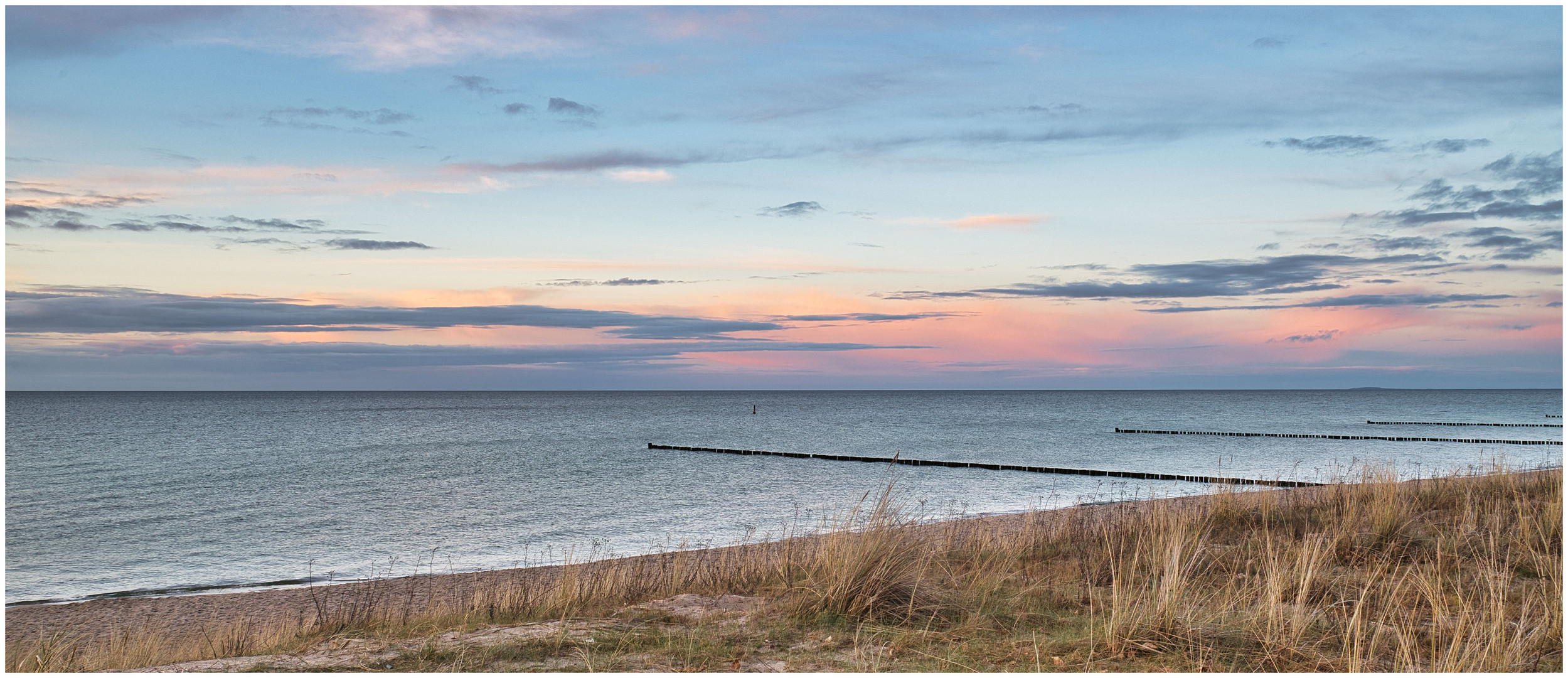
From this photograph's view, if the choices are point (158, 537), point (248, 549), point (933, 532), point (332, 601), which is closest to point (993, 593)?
point (933, 532)

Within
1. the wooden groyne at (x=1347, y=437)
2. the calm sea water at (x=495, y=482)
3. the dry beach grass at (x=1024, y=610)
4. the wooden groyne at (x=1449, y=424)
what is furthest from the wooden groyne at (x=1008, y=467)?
the wooden groyne at (x=1449, y=424)

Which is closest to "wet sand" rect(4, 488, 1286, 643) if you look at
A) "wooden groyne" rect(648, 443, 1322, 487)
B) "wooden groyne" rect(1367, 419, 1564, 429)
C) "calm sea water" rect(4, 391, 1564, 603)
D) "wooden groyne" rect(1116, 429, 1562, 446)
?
"calm sea water" rect(4, 391, 1564, 603)

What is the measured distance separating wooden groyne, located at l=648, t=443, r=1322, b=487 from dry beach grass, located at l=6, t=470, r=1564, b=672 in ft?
38.2

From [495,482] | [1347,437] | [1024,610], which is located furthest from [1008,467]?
[1347,437]

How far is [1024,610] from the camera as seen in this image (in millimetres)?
8039

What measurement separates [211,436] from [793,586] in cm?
6777

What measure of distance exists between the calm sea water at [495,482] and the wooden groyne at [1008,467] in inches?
49.4

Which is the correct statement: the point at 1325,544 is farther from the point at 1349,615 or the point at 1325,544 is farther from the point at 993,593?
the point at 993,593

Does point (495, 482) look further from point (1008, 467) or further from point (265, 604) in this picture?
point (265, 604)

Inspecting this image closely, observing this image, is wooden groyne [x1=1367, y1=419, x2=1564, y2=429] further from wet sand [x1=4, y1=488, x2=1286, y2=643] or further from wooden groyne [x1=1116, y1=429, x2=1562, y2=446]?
wet sand [x1=4, y1=488, x2=1286, y2=643]

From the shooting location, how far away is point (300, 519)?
25.4 m

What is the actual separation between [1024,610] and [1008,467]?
2988 cm

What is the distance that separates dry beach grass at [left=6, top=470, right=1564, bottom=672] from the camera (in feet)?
21.5

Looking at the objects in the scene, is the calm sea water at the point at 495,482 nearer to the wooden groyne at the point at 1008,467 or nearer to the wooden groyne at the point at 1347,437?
the wooden groyne at the point at 1008,467
